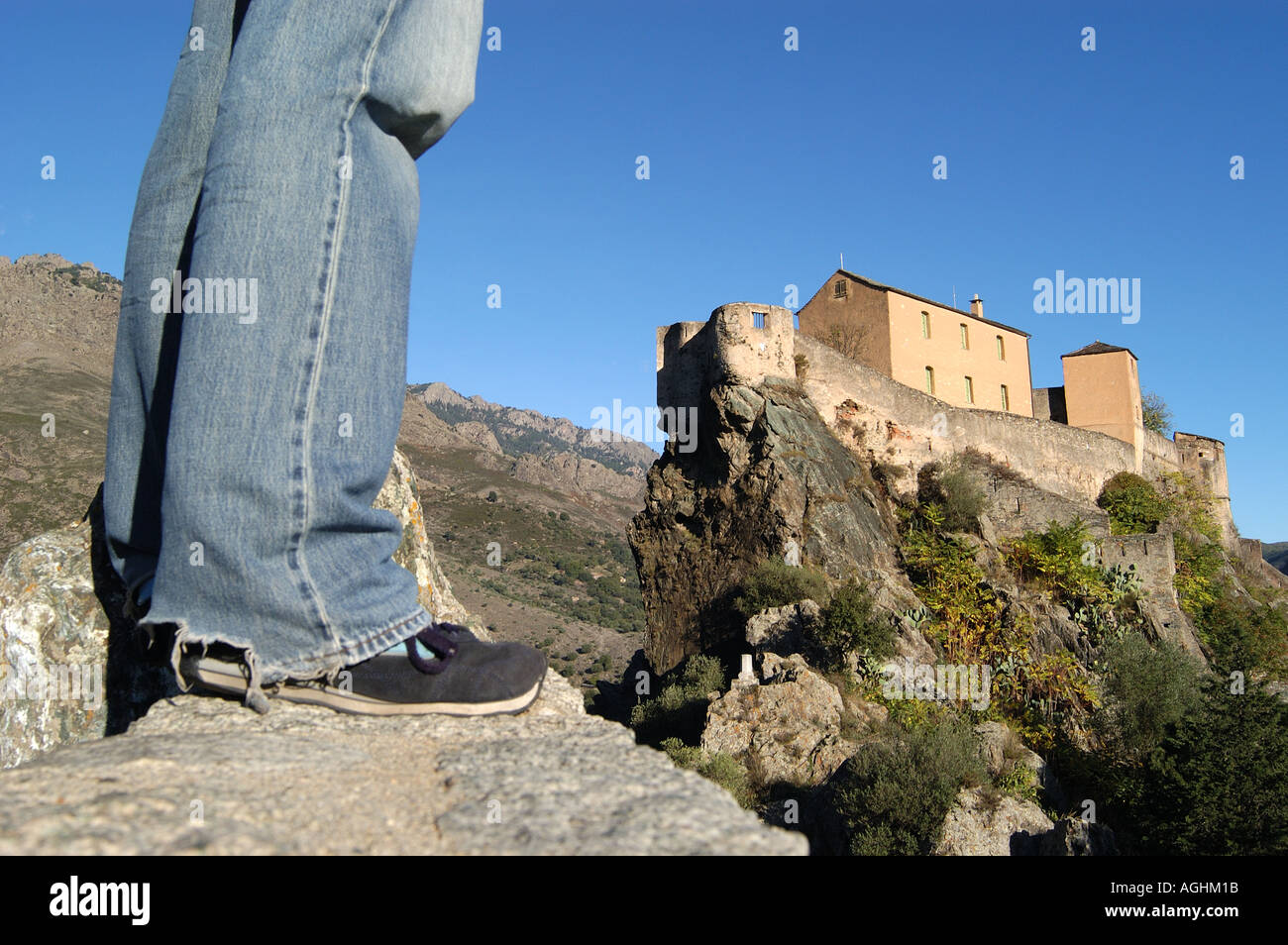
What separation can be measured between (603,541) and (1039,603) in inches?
2176

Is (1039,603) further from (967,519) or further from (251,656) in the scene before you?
(251,656)

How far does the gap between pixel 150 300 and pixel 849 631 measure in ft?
69.2

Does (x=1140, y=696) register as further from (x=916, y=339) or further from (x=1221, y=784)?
(x=916, y=339)

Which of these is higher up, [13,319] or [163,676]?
[13,319]

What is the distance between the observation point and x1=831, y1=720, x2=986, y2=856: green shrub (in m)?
15.0

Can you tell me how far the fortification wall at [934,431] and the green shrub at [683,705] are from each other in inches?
348

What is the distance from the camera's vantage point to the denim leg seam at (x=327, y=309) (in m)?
1.68

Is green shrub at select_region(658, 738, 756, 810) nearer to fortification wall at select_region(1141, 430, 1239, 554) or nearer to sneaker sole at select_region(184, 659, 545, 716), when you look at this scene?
sneaker sole at select_region(184, 659, 545, 716)

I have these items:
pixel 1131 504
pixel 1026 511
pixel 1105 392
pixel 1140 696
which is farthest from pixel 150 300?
Answer: pixel 1105 392

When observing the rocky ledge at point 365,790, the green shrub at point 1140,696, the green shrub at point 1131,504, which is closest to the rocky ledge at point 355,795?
the rocky ledge at point 365,790

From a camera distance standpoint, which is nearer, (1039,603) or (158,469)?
(158,469)

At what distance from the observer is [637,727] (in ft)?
78.0

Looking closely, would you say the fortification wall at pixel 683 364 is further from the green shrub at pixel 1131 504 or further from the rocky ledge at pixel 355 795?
the rocky ledge at pixel 355 795
